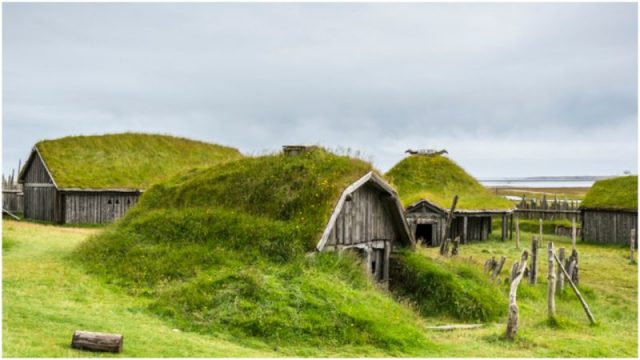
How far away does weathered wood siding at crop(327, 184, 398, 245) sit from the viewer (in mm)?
19391

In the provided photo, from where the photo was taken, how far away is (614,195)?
43375 millimetres

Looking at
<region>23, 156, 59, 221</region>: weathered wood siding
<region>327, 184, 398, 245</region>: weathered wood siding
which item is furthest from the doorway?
<region>23, 156, 59, 221</region>: weathered wood siding

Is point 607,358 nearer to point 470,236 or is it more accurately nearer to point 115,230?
point 115,230

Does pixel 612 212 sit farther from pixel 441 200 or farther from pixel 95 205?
pixel 95 205

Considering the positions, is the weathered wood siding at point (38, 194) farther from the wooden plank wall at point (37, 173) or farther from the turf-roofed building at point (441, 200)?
the turf-roofed building at point (441, 200)

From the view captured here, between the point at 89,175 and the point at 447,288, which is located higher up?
the point at 89,175

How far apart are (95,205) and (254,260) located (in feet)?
78.8

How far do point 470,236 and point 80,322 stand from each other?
32.9 metres

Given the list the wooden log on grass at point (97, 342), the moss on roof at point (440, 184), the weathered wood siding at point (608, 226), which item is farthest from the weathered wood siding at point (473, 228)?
the wooden log on grass at point (97, 342)

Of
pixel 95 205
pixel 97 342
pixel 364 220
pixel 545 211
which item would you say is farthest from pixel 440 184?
pixel 97 342

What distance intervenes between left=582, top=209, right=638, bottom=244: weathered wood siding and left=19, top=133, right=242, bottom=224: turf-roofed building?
25.7m

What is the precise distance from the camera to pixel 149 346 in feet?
37.8

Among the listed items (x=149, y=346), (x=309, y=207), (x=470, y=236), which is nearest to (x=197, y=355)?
(x=149, y=346)

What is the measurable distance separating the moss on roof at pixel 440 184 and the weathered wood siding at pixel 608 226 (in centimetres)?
546
